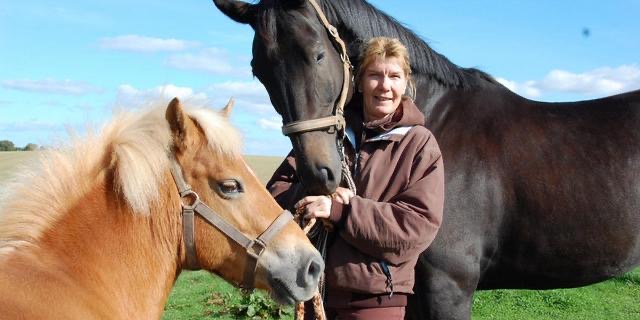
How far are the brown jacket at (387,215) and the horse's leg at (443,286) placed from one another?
2.18ft

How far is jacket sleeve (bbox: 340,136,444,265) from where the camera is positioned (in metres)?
2.73

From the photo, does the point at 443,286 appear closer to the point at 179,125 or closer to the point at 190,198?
the point at 190,198

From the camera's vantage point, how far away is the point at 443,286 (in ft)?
11.6

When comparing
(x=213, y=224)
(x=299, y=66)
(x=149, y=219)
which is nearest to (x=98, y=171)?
(x=149, y=219)

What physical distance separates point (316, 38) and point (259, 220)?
1345mm

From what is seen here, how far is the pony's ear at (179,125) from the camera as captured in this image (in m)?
2.40

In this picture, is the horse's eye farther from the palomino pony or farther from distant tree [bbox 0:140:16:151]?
distant tree [bbox 0:140:16:151]

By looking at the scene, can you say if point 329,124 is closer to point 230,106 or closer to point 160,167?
point 230,106

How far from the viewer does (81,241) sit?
234 cm

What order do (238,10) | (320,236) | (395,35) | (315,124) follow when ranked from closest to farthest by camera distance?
(320,236), (315,124), (238,10), (395,35)

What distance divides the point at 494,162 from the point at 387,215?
134cm

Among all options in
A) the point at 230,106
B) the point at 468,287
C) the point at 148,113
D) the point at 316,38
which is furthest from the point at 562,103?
the point at 148,113

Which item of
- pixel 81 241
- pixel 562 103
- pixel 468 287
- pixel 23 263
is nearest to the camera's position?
pixel 23 263

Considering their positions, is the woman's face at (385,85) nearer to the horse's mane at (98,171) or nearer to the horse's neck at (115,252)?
the horse's mane at (98,171)
